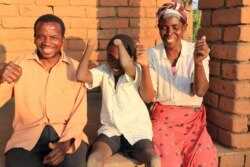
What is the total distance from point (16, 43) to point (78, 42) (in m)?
0.76

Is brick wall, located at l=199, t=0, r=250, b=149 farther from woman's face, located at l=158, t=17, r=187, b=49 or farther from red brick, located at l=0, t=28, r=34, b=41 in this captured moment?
red brick, located at l=0, t=28, r=34, b=41

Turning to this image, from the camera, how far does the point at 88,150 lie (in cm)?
278

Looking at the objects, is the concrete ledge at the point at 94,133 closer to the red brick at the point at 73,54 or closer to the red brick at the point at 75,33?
the red brick at the point at 73,54

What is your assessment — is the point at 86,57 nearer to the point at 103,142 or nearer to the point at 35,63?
the point at 35,63

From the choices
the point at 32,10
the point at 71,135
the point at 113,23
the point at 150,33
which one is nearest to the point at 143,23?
the point at 150,33

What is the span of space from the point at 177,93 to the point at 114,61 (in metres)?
0.60

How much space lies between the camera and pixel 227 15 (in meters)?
2.99

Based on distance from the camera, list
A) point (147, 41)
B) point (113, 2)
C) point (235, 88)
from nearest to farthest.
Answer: point (235, 88) < point (113, 2) < point (147, 41)

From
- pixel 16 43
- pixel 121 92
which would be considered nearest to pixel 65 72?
pixel 121 92

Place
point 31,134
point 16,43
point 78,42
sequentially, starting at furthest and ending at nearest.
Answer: point 78,42 < point 16,43 < point 31,134

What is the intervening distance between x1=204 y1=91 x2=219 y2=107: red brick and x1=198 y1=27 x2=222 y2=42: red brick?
1.62 feet

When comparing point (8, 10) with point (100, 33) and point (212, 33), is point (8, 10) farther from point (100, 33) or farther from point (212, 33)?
point (212, 33)

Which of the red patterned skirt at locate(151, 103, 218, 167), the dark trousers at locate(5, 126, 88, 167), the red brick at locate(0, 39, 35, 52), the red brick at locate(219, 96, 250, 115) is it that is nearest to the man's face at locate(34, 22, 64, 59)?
the dark trousers at locate(5, 126, 88, 167)

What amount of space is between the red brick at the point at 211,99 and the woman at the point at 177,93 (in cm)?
21
